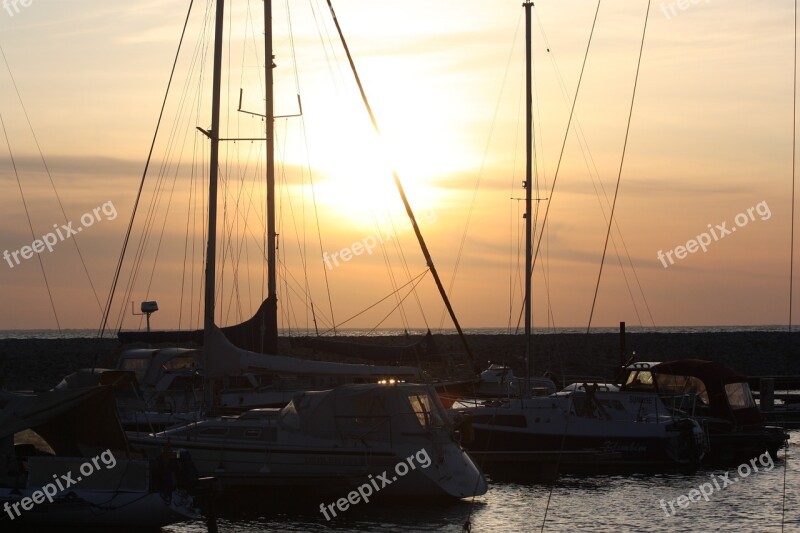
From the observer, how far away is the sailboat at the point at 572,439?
109 feet

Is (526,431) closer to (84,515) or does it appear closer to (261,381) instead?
(261,381)

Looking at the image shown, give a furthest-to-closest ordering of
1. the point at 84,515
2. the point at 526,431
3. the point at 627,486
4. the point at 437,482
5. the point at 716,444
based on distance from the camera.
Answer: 1. the point at 716,444
2. the point at 526,431
3. the point at 627,486
4. the point at 437,482
5. the point at 84,515

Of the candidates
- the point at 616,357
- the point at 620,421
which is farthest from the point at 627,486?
the point at 616,357

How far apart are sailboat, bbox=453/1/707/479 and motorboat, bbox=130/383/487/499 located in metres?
6.34

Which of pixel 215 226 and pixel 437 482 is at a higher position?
pixel 215 226

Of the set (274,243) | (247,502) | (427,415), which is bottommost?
(247,502)

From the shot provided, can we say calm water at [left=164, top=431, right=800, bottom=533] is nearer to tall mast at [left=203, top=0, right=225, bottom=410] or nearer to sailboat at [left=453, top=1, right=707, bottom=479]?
sailboat at [left=453, top=1, right=707, bottom=479]

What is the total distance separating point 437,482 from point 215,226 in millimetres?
10934

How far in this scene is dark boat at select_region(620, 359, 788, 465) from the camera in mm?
35781

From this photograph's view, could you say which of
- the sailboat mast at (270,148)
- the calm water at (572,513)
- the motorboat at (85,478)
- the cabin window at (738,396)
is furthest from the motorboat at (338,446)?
the cabin window at (738,396)

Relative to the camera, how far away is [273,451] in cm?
2620

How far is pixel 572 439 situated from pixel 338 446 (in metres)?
9.78

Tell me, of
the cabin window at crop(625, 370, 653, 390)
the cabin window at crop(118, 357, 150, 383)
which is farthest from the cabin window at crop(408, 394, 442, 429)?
the cabin window at crop(118, 357, 150, 383)

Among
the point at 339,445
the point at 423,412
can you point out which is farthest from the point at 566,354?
the point at 339,445
